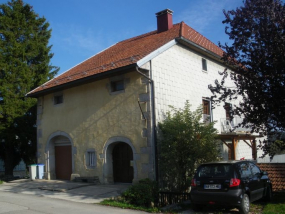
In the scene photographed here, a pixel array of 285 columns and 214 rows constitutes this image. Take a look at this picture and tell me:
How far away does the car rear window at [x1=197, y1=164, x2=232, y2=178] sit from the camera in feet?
27.9

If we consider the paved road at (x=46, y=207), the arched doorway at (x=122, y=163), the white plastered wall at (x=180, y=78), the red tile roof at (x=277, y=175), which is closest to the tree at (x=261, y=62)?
the red tile roof at (x=277, y=175)

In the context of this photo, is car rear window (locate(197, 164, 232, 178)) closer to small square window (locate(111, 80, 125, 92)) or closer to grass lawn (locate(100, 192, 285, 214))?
grass lawn (locate(100, 192, 285, 214))

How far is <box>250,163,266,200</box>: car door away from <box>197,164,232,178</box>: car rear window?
44.5 inches

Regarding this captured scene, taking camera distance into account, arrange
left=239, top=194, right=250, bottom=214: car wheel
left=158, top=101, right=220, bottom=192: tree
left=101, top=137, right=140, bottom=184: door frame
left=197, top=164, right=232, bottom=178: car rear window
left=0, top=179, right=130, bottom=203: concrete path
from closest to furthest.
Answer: left=239, top=194, right=250, bottom=214: car wheel → left=197, top=164, right=232, bottom=178: car rear window → left=0, top=179, right=130, bottom=203: concrete path → left=158, top=101, right=220, bottom=192: tree → left=101, top=137, right=140, bottom=184: door frame

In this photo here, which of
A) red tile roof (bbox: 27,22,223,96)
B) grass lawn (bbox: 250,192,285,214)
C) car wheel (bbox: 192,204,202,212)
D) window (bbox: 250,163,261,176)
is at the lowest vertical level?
grass lawn (bbox: 250,192,285,214)

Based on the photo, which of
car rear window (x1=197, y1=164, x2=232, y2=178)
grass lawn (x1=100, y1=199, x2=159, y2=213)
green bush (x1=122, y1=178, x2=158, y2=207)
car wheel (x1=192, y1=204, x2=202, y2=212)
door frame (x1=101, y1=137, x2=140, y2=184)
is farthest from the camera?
door frame (x1=101, y1=137, x2=140, y2=184)

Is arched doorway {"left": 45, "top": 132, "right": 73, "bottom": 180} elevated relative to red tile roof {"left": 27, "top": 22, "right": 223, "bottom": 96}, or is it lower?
lower

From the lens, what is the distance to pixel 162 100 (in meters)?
13.4

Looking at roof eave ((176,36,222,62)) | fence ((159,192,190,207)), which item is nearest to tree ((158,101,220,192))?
fence ((159,192,190,207))

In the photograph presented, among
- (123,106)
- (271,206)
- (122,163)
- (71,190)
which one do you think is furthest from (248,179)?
(71,190)

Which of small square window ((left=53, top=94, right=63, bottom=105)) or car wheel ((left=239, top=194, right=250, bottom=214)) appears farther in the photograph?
small square window ((left=53, top=94, right=63, bottom=105))

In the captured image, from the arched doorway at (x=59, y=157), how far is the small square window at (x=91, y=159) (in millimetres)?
1681

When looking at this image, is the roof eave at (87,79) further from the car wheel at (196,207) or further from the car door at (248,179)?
the car wheel at (196,207)

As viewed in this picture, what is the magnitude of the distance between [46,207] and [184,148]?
5375mm
